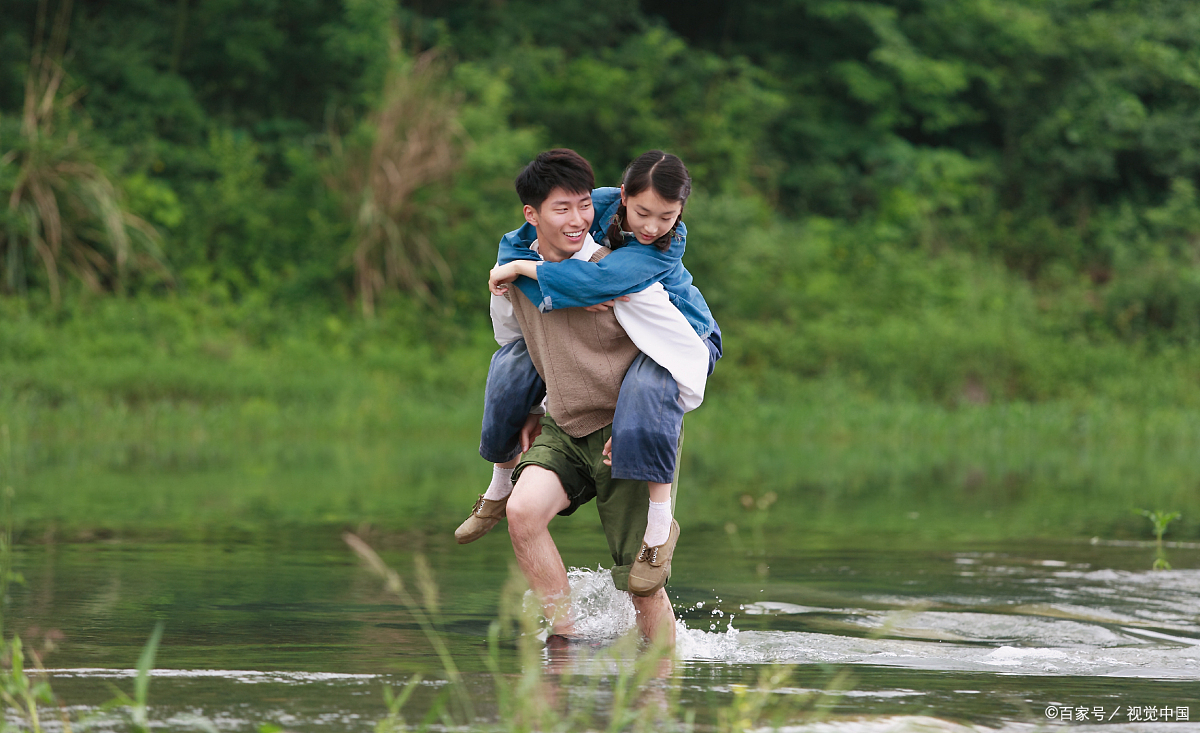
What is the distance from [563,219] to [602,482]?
0.93 meters

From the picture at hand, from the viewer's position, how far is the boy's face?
4559 mm

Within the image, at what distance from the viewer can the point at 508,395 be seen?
4953 mm

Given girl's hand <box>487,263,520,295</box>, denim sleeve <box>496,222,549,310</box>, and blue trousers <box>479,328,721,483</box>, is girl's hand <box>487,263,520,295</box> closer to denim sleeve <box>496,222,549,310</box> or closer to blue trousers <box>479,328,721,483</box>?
denim sleeve <box>496,222,549,310</box>

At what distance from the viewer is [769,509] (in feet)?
31.3

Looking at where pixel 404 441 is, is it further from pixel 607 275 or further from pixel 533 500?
pixel 607 275

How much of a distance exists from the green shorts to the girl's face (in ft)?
2.35

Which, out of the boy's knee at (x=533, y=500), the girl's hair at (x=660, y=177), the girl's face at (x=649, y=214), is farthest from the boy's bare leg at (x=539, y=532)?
the girl's hair at (x=660, y=177)

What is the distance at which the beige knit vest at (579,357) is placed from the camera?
15.3 ft

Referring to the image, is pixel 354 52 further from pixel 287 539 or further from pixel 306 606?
pixel 306 606

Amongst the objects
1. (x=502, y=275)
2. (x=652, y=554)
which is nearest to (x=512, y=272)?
(x=502, y=275)

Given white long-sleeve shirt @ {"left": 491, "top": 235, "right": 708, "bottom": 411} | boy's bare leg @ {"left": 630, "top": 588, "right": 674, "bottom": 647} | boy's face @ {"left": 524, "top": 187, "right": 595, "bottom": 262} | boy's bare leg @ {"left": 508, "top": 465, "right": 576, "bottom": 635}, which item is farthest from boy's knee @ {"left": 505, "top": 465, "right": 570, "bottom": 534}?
boy's face @ {"left": 524, "top": 187, "right": 595, "bottom": 262}

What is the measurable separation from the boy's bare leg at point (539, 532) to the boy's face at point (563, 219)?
0.78 metres

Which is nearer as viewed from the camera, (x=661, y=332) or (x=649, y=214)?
(x=649, y=214)

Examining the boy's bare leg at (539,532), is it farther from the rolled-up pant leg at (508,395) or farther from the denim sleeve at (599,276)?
the denim sleeve at (599,276)
